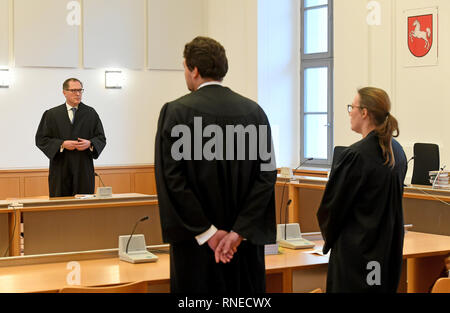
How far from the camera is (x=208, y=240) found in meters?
2.81

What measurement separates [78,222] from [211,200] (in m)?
2.91

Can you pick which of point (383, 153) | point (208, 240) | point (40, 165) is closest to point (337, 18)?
point (40, 165)

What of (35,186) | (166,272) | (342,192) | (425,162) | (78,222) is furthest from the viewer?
(35,186)

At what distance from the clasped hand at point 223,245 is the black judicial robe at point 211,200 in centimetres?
5

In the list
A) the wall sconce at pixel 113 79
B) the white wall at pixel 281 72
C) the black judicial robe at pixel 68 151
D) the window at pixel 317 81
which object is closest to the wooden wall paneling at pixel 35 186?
the wall sconce at pixel 113 79

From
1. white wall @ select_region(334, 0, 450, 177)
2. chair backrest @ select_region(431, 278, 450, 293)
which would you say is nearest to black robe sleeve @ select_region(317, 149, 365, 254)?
chair backrest @ select_region(431, 278, 450, 293)

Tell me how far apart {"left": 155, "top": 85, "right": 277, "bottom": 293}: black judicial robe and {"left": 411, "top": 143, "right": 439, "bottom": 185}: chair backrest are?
445 centimetres

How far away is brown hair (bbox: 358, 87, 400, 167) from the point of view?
3252 mm

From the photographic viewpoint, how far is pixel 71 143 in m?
6.71

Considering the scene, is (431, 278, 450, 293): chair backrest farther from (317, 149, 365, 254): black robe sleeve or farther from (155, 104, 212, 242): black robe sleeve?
(155, 104, 212, 242): black robe sleeve

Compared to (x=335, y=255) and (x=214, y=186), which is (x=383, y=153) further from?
(x=214, y=186)

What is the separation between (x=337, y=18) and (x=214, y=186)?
6.74 metres

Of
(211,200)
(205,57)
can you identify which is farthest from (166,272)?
(205,57)

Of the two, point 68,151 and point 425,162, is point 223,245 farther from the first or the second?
point 425,162
